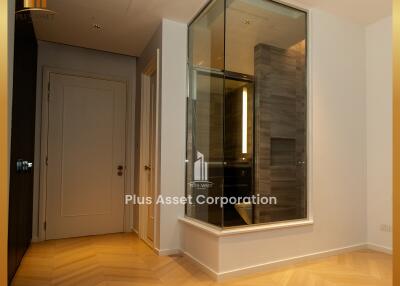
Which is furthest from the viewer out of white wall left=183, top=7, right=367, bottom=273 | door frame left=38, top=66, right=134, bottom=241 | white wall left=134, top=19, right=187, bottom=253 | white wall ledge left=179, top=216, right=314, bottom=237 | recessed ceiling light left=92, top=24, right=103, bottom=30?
door frame left=38, top=66, right=134, bottom=241

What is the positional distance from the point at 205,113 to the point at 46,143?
218 cm

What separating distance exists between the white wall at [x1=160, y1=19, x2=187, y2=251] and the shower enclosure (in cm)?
9

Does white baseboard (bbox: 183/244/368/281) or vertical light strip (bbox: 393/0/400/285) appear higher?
vertical light strip (bbox: 393/0/400/285)

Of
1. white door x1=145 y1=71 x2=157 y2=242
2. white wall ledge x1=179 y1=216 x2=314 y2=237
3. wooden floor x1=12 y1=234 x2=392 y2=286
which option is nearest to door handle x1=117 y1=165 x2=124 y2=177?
white door x1=145 y1=71 x2=157 y2=242

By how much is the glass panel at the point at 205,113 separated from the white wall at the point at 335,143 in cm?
52

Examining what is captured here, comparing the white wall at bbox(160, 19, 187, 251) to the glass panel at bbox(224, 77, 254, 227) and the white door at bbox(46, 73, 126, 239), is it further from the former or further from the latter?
the white door at bbox(46, 73, 126, 239)

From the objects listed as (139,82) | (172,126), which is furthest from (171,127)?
(139,82)

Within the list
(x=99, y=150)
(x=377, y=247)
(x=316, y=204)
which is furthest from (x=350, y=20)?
(x=99, y=150)

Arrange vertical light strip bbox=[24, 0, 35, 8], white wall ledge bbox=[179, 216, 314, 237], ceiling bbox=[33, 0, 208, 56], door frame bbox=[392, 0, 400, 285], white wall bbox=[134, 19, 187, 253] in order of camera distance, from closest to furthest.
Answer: door frame bbox=[392, 0, 400, 285] → white wall ledge bbox=[179, 216, 314, 237] → vertical light strip bbox=[24, 0, 35, 8] → ceiling bbox=[33, 0, 208, 56] → white wall bbox=[134, 19, 187, 253]

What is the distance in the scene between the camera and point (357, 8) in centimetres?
313

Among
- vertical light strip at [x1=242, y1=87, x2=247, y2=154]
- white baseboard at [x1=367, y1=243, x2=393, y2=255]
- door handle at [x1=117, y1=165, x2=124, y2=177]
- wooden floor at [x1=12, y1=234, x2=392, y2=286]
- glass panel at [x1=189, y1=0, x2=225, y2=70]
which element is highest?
glass panel at [x1=189, y1=0, x2=225, y2=70]

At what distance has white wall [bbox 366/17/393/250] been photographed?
3.25 metres

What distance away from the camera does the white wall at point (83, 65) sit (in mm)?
3777

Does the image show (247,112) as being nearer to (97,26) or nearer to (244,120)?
(244,120)
